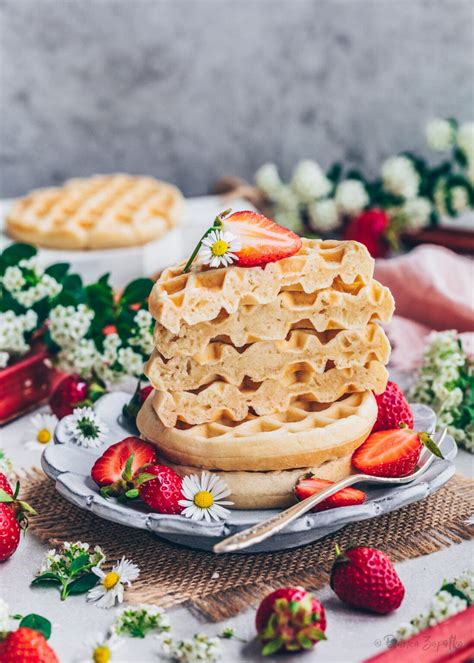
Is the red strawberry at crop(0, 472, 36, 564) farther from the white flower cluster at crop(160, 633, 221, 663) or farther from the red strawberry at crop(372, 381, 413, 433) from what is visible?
the red strawberry at crop(372, 381, 413, 433)

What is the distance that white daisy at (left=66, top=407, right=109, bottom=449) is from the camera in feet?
4.63

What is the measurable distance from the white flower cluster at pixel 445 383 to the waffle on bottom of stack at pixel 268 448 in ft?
1.14

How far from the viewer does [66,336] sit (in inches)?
69.0

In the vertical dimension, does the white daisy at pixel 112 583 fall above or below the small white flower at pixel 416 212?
above

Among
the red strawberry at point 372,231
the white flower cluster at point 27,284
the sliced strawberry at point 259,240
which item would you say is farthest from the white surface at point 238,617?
the red strawberry at point 372,231

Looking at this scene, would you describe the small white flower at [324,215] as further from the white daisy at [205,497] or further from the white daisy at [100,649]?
the white daisy at [100,649]

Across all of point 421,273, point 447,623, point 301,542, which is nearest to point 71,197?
point 421,273

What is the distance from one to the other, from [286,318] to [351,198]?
164 centimetres

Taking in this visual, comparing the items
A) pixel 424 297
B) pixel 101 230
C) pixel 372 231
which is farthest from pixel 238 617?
pixel 372 231

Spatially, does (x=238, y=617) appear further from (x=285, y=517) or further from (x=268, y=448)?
(x=268, y=448)

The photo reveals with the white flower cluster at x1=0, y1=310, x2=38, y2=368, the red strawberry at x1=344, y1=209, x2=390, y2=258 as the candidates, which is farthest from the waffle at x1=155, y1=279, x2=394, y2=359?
the red strawberry at x1=344, y1=209, x2=390, y2=258

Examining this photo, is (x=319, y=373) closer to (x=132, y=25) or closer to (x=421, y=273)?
(x=421, y=273)

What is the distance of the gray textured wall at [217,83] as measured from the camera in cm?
299

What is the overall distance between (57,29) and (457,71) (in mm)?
1658
